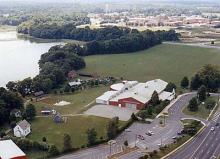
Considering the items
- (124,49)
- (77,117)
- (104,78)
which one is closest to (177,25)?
(124,49)

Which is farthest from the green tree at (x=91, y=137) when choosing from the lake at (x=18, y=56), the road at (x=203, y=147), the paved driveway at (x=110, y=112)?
the lake at (x=18, y=56)

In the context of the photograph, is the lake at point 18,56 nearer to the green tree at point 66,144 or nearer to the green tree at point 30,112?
the green tree at point 30,112

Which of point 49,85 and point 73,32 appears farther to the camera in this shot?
point 73,32

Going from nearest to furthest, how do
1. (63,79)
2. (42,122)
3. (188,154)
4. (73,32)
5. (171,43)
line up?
1. (188,154)
2. (42,122)
3. (63,79)
4. (171,43)
5. (73,32)

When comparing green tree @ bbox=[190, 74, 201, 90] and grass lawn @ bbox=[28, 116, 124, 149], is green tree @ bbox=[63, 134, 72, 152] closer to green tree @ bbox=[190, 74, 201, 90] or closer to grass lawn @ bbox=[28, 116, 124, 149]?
grass lawn @ bbox=[28, 116, 124, 149]

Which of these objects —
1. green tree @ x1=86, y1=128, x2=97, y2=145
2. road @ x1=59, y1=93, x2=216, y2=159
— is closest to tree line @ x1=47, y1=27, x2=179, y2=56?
road @ x1=59, y1=93, x2=216, y2=159

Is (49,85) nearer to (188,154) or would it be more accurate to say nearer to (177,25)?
(188,154)
